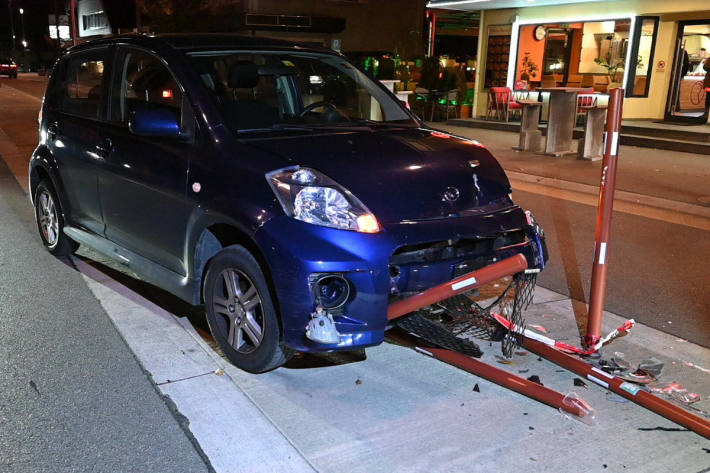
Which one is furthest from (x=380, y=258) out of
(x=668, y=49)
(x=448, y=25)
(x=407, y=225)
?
(x=448, y=25)

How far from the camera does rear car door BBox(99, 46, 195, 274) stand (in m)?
4.32

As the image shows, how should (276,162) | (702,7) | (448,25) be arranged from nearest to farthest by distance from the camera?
(276,162) → (702,7) → (448,25)

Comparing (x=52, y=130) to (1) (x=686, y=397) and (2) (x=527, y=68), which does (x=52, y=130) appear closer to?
(1) (x=686, y=397)

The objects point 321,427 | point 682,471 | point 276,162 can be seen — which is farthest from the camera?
point 276,162

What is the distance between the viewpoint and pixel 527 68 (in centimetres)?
2034

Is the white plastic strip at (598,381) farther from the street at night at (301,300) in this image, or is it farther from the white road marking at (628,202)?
the white road marking at (628,202)

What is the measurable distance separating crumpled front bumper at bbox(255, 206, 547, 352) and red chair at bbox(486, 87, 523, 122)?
15.9m

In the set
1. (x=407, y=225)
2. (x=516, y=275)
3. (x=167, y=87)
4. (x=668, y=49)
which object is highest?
(x=668, y=49)

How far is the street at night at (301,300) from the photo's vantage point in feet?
11.2

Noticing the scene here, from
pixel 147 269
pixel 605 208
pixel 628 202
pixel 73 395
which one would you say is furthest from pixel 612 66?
pixel 73 395

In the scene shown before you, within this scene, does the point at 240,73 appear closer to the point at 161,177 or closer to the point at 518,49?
the point at 161,177

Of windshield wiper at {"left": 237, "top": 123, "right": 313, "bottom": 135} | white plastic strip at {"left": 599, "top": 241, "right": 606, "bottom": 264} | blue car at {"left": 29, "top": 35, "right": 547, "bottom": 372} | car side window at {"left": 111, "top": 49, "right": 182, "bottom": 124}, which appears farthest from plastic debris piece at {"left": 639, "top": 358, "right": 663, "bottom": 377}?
car side window at {"left": 111, "top": 49, "right": 182, "bottom": 124}

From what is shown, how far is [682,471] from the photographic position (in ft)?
10.4

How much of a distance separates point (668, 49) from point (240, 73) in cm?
1571
